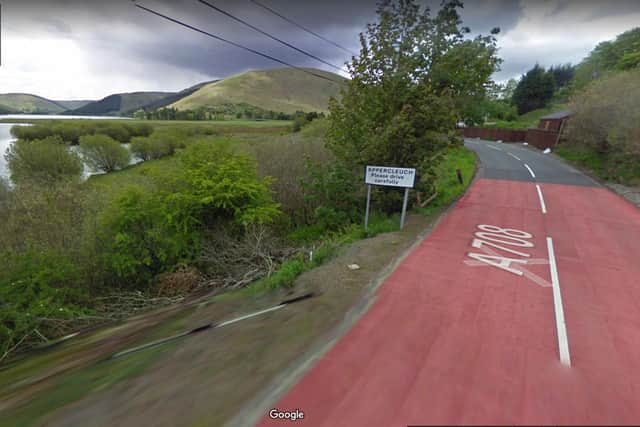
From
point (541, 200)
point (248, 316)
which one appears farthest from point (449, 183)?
point (248, 316)

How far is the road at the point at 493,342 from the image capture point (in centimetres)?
229

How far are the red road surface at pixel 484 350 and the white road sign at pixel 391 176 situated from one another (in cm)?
190

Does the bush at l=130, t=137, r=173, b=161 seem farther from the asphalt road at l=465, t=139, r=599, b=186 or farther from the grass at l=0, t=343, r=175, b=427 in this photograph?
the grass at l=0, t=343, r=175, b=427

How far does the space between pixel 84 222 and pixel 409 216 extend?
10126mm

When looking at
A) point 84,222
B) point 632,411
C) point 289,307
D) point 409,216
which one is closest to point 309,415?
point 289,307

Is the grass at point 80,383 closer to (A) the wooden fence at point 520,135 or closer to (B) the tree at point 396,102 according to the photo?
(B) the tree at point 396,102

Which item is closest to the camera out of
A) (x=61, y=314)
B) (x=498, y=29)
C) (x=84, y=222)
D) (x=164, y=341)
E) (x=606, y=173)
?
(x=164, y=341)

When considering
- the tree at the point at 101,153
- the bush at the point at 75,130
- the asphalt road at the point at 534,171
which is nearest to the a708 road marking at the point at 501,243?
the asphalt road at the point at 534,171

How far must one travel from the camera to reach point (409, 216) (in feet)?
28.7

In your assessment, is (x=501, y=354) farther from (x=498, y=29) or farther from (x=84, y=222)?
(x=498, y=29)

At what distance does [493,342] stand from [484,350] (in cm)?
23

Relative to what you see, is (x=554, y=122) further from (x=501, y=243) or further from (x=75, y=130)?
(x=75, y=130)

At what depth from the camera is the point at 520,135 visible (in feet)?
114

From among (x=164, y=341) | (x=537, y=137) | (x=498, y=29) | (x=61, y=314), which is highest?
(x=498, y=29)
